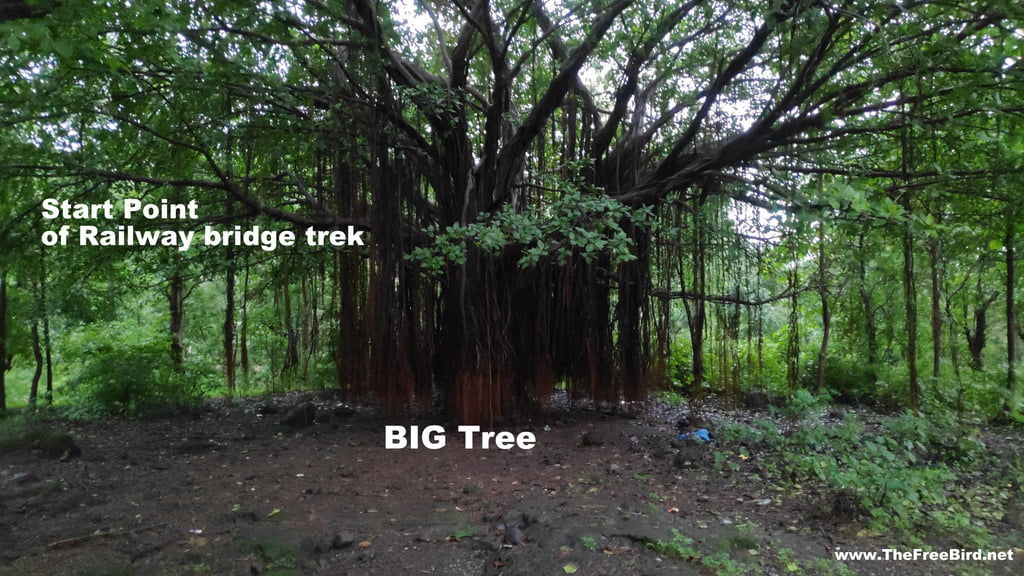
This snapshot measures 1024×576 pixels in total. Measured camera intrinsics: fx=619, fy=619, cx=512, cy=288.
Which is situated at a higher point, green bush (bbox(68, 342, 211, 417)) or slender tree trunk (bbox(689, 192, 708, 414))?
slender tree trunk (bbox(689, 192, 708, 414))

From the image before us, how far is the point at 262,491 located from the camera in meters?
A: 3.79

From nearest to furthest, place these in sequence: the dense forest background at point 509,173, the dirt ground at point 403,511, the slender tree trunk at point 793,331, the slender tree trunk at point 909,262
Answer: the dirt ground at point 403,511 < the dense forest background at point 509,173 < the slender tree trunk at point 909,262 < the slender tree trunk at point 793,331

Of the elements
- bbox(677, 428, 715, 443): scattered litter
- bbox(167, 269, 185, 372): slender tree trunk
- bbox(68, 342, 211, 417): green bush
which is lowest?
bbox(677, 428, 715, 443): scattered litter

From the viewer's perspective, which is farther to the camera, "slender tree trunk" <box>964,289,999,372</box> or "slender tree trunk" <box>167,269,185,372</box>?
"slender tree trunk" <box>964,289,999,372</box>

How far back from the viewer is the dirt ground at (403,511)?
8.79 ft

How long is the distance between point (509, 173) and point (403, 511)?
2.94 meters

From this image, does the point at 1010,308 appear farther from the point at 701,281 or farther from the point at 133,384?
the point at 133,384

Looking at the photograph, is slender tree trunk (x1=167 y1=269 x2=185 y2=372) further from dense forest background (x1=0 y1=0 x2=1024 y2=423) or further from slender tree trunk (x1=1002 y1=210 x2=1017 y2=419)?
slender tree trunk (x1=1002 y1=210 x2=1017 y2=419)

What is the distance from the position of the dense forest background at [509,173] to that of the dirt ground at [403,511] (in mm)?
826

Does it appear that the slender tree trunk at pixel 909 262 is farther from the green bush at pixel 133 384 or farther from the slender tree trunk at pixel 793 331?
the green bush at pixel 133 384

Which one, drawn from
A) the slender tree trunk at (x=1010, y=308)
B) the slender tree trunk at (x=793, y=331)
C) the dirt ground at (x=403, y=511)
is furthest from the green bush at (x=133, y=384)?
the slender tree trunk at (x=1010, y=308)

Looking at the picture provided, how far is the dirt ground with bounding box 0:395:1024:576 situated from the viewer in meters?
2.68

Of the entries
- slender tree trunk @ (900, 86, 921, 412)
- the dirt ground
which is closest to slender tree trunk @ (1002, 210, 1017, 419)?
slender tree trunk @ (900, 86, 921, 412)

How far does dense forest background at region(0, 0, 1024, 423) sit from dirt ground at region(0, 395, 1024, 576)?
2.71 feet
